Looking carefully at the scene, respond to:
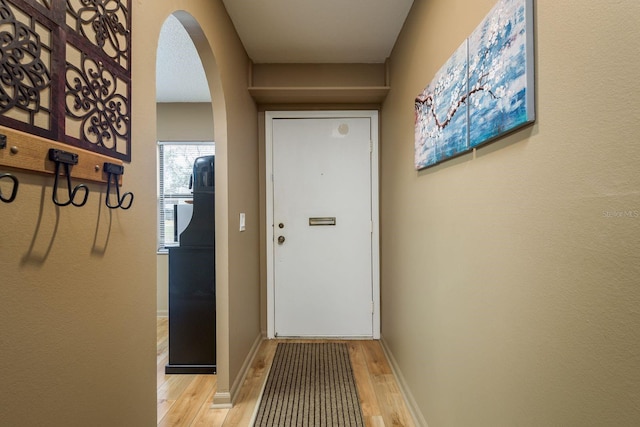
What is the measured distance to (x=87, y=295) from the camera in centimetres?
86

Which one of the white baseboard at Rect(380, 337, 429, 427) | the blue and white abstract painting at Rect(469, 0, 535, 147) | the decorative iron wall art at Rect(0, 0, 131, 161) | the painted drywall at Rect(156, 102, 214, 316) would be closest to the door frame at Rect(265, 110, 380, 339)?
the white baseboard at Rect(380, 337, 429, 427)

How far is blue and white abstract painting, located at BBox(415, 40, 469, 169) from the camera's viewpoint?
4.13 feet

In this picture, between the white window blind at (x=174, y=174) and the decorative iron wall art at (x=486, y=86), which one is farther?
the white window blind at (x=174, y=174)

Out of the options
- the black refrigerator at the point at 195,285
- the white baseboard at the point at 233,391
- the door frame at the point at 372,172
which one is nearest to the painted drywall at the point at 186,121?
the door frame at the point at 372,172

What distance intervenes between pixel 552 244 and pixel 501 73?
1.66 ft

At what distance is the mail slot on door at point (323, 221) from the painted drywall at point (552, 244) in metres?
1.56

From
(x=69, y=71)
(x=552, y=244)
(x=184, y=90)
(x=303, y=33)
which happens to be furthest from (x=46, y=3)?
(x=184, y=90)

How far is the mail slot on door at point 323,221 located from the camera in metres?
3.09

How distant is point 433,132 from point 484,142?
1.64ft

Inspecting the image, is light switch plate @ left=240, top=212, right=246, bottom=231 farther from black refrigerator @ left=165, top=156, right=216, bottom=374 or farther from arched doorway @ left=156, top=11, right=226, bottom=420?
arched doorway @ left=156, top=11, right=226, bottom=420

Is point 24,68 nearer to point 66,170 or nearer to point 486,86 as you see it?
point 66,170

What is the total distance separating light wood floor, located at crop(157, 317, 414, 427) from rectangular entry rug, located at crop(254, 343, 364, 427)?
2.5 inches

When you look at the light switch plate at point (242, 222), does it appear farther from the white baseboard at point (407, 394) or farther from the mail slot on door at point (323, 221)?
the white baseboard at point (407, 394)

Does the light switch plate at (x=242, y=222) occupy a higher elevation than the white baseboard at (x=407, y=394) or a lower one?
higher
